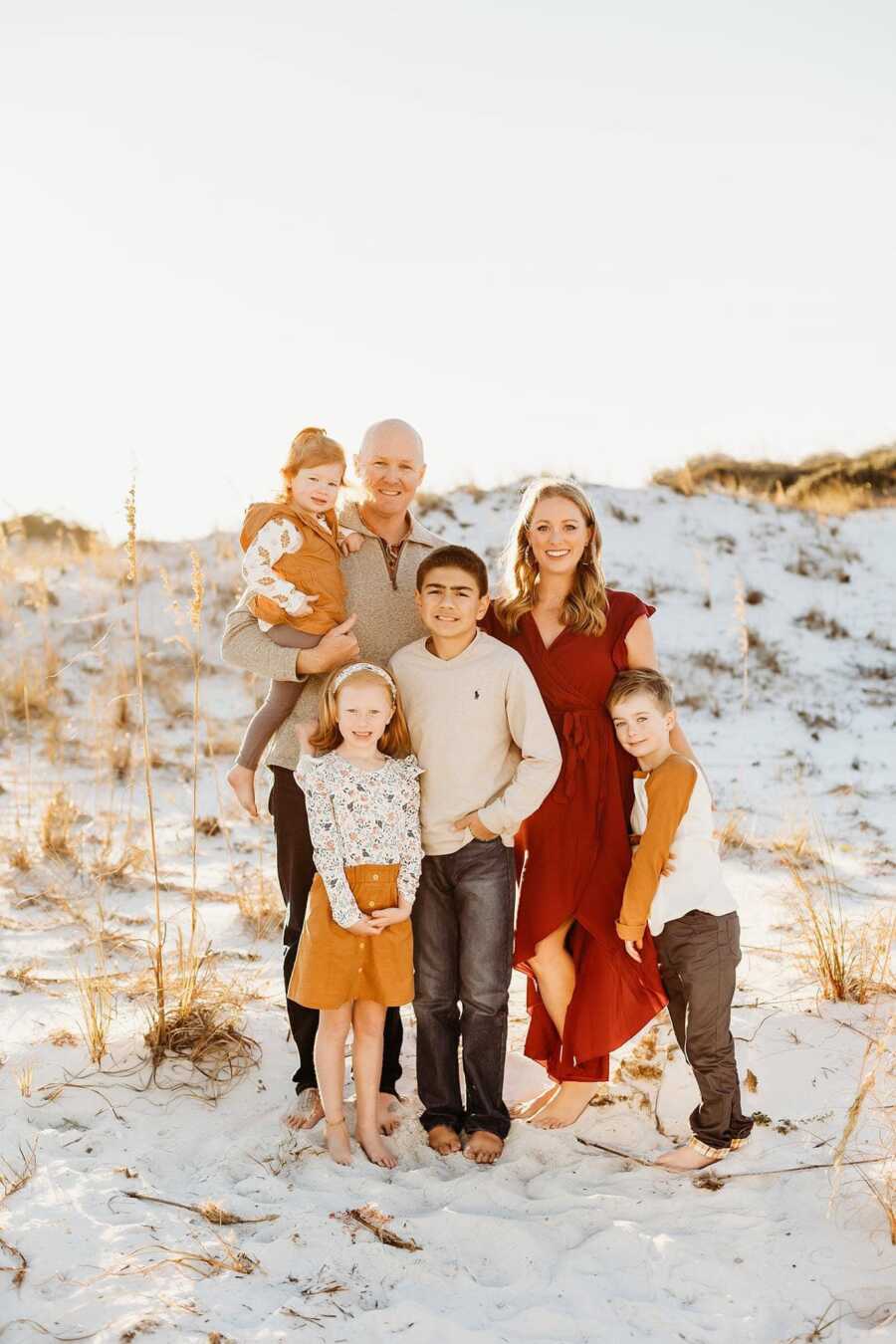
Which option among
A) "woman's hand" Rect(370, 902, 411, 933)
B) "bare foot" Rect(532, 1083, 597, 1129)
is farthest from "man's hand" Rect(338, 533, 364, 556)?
"bare foot" Rect(532, 1083, 597, 1129)

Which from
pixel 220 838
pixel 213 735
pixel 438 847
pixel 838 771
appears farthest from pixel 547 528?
pixel 213 735

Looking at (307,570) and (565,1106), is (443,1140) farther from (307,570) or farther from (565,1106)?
(307,570)

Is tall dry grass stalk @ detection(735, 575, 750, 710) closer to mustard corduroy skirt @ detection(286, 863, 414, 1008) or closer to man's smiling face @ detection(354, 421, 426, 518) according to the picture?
man's smiling face @ detection(354, 421, 426, 518)

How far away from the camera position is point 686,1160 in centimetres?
319

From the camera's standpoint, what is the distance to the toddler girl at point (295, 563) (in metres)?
3.50

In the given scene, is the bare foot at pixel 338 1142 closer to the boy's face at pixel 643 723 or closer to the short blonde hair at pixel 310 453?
the boy's face at pixel 643 723

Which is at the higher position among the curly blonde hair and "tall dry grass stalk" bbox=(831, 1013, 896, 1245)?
the curly blonde hair

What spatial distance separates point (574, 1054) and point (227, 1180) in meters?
1.22

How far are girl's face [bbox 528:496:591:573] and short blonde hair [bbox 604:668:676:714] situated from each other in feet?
1.47

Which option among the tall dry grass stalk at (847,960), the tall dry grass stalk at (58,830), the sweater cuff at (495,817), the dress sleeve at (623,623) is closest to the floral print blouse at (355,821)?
the sweater cuff at (495,817)

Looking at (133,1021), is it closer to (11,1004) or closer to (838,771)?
(11,1004)

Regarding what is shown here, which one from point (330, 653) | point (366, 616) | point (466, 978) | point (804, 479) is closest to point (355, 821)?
Result: point (330, 653)

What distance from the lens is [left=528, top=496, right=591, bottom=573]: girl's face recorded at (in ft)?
11.6

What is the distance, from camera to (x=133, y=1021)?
3.97 m
